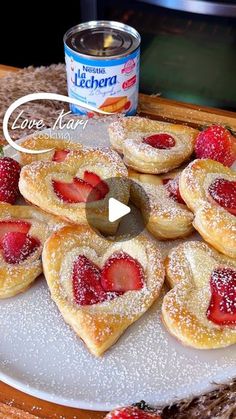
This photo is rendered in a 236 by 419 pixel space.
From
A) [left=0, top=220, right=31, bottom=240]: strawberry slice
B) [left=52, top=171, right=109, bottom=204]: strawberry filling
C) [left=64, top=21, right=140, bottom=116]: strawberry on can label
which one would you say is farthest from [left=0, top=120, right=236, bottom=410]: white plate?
[left=64, top=21, right=140, bottom=116]: strawberry on can label

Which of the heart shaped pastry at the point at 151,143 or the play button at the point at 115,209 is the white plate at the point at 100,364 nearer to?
the play button at the point at 115,209

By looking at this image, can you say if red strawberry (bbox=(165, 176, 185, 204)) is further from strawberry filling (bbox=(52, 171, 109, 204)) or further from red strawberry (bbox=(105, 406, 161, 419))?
red strawberry (bbox=(105, 406, 161, 419))

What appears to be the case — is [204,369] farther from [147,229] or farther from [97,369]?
[147,229]

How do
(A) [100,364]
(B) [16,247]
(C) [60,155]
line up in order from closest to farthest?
(A) [100,364] < (B) [16,247] < (C) [60,155]

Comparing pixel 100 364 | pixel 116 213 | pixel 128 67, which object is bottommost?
pixel 100 364

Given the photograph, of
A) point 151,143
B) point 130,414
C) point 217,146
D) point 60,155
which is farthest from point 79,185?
point 130,414

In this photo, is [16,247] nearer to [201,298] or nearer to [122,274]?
[122,274]

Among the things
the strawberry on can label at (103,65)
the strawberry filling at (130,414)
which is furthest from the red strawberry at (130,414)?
→ the strawberry on can label at (103,65)

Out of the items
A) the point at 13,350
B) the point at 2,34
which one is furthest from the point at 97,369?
the point at 2,34
